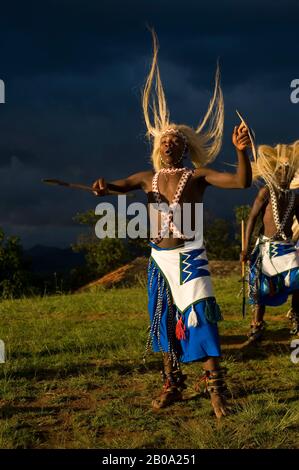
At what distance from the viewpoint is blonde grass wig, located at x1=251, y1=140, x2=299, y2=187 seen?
24.9 feet

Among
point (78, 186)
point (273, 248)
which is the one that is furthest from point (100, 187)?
point (273, 248)

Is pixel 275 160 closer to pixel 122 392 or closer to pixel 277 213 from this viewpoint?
pixel 277 213

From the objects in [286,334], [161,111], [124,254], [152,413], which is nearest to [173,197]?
[161,111]

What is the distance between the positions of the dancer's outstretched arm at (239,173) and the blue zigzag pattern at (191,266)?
59 cm

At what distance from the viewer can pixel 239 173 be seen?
472 centimetres

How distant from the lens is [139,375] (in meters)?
5.93

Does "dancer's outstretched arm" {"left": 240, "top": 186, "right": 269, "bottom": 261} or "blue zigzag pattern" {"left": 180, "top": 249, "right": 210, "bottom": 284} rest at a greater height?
"dancer's outstretched arm" {"left": 240, "top": 186, "right": 269, "bottom": 261}

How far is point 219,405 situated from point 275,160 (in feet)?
12.9

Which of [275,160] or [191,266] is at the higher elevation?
→ [275,160]

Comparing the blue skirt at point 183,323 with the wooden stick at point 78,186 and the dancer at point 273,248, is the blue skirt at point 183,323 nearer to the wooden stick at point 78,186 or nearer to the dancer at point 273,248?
the wooden stick at point 78,186

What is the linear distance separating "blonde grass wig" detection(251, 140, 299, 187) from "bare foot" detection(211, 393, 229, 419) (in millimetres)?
3323

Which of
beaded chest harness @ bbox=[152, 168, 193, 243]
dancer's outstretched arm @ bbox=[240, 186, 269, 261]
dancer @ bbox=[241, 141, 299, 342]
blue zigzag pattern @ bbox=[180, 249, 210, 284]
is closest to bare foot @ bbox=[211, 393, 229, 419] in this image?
blue zigzag pattern @ bbox=[180, 249, 210, 284]

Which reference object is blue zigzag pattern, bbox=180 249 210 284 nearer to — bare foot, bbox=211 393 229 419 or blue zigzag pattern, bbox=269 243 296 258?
bare foot, bbox=211 393 229 419
